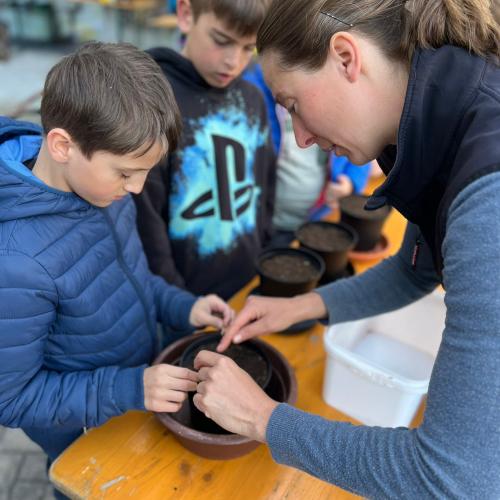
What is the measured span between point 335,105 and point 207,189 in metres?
0.91

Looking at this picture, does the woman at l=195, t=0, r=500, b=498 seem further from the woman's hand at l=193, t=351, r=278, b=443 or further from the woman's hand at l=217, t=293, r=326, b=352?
the woman's hand at l=217, t=293, r=326, b=352

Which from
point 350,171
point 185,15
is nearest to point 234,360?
point 185,15

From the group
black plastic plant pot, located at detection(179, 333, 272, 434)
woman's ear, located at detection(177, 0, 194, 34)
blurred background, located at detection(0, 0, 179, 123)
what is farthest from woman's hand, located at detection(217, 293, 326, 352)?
blurred background, located at detection(0, 0, 179, 123)

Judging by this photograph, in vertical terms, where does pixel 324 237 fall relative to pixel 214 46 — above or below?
below

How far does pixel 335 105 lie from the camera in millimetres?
827

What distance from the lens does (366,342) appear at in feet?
4.60

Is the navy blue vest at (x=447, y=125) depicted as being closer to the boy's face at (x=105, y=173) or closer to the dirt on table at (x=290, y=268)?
the boy's face at (x=105, y=173)

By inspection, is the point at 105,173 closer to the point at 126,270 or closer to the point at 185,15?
the point at 126,270

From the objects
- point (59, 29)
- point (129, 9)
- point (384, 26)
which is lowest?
point (59, 29)

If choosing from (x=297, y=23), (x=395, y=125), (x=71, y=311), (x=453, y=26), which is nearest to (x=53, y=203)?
(x=71, y=311)

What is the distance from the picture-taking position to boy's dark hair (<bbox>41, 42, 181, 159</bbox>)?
35.5 inches

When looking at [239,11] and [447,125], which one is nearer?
[447,125]

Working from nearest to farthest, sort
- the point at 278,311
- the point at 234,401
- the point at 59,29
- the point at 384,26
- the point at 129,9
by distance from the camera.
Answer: the point at 384,26
the point at 234,401
the point at 278,311
the point at 129,9
the point at 59,29

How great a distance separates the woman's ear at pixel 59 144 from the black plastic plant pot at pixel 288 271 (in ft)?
2.25
